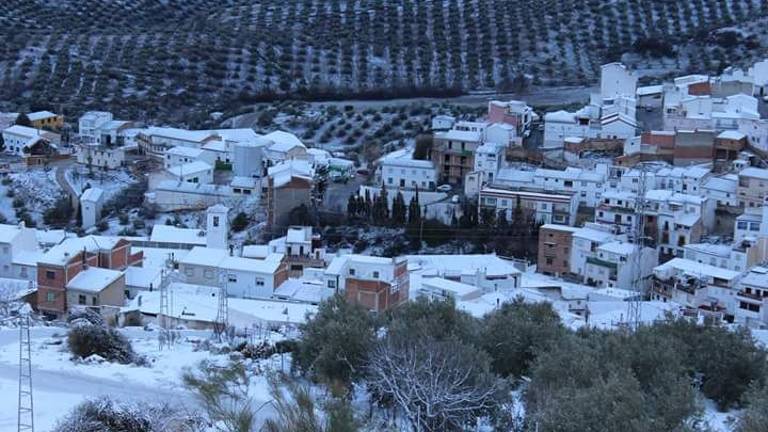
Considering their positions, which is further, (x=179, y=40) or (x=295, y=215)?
(x=179, y=40)

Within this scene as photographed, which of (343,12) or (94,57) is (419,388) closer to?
(94,57)

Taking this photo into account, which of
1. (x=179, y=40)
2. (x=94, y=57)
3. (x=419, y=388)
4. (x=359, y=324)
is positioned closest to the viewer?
(x=419, y=388)

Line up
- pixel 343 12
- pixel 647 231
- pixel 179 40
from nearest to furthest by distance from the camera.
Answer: pixel 647 231, pixel 179 40, pixel 343 12

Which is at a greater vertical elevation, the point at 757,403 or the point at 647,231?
the point at 757,403

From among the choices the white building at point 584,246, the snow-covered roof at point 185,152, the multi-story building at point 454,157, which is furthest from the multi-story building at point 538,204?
the snow-covered roof at point 185,152

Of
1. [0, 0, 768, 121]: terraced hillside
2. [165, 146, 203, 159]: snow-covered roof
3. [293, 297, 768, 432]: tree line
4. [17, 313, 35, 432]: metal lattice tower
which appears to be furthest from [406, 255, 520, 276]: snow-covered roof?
[0, 0, 768, 121]: terraced hillside

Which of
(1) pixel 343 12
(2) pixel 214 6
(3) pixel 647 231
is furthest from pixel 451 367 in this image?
(2) pixel 214 6

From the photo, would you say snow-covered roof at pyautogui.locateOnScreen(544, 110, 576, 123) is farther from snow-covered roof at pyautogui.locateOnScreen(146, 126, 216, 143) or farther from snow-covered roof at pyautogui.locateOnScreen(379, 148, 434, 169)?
snow-covered roof at pyautogui.locateOnScreen(146, 126, 216, 143)
